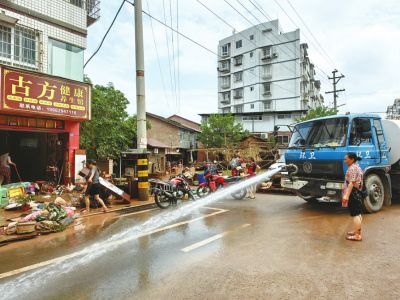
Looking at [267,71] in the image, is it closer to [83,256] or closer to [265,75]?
[265,75]

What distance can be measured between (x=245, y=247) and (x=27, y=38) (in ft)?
39.6

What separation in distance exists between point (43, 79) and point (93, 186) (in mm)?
5432

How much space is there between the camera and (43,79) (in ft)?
38.4

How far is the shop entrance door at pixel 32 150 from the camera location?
14.0m

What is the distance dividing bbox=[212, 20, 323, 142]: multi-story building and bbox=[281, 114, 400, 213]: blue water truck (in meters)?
37.1

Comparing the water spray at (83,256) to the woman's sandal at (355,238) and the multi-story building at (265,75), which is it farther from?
the multi-story building at (265,75)

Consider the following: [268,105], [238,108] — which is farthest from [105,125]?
[238,108]

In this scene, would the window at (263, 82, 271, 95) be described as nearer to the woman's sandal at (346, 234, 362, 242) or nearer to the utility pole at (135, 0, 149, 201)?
the utility pole at (135, 0, 149, 201)

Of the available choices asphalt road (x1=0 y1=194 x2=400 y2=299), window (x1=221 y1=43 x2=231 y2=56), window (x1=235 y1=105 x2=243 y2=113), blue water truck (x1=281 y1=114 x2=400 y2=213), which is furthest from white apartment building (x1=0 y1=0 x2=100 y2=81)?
window (x1=221 y1=43 x2=231 y2=56)

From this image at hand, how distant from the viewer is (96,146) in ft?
72.0

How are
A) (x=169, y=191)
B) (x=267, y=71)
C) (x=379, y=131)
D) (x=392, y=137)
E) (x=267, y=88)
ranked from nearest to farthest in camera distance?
(x=379, y=131) < (x=392, y=137) < (x=169, y=191) < (x=267, y=71) < (x=267, y=88)

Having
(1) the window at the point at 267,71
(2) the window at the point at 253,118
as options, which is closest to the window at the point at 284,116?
(2) the window at the point at 253,118

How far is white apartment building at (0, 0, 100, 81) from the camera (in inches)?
447

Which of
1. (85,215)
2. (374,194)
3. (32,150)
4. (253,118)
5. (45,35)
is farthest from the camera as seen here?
(253,118)
